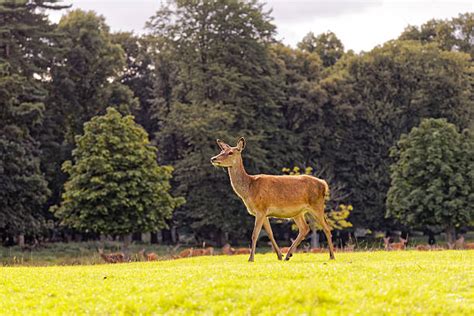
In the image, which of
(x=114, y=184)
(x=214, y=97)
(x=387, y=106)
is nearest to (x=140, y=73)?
(x=214, y=97)

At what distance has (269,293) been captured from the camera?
12188mm

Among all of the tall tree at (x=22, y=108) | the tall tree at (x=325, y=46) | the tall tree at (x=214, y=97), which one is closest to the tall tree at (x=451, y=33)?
the tall tree at (x=325, y=46)

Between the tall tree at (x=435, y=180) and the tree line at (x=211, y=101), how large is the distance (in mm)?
566

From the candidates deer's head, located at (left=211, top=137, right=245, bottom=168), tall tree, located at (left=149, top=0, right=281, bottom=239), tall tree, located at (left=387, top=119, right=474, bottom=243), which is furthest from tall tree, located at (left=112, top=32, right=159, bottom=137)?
deer's head, located at (left=211, top=137, right=245, bottom=168)

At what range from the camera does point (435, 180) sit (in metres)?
49.7

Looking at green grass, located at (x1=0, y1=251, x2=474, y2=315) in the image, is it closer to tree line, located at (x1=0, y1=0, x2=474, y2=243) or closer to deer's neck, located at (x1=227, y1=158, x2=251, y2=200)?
deer's neck, located at (x1=227, y1=158, x2=251, y2=200)

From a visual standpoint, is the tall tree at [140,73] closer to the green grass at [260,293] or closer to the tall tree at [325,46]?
the tall tree at [325,46]

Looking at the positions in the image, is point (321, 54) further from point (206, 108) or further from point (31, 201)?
point (31, 201)

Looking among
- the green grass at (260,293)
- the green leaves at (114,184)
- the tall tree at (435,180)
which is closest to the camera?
the green grass at (260,293)

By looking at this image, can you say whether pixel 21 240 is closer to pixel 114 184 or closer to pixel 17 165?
pixel 17 165

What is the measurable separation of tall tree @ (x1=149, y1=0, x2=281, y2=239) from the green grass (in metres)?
38.7

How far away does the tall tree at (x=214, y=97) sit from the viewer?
54.2 metres

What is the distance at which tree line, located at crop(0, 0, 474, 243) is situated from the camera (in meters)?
52.0

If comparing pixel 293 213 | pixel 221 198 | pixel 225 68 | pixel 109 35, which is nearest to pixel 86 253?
pixel 221 198
